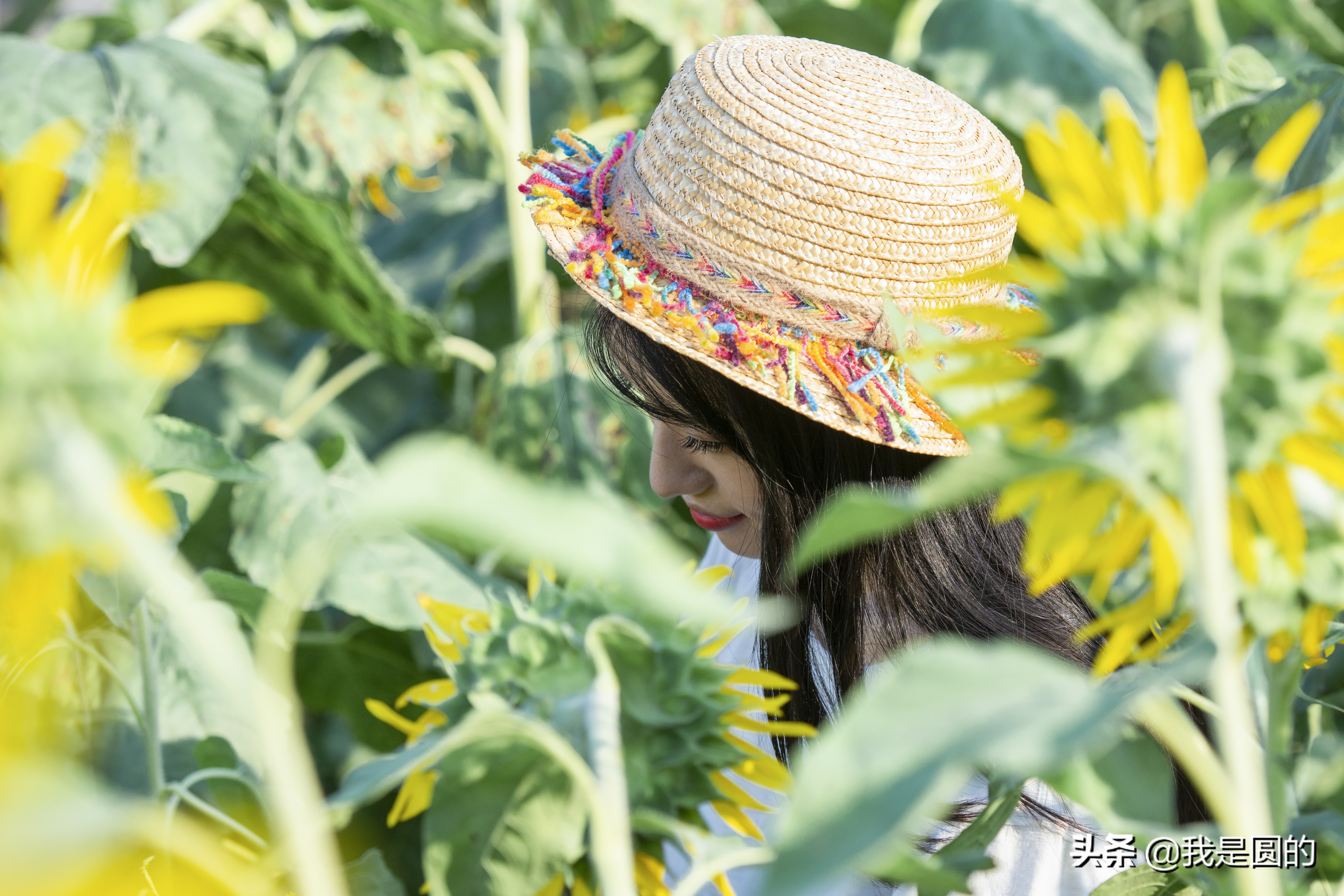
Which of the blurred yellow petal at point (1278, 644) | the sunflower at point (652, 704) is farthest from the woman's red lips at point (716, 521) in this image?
the blurred yellow petal at point (1278, 644)

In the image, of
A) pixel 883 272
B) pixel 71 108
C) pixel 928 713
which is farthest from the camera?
pixel 71 108

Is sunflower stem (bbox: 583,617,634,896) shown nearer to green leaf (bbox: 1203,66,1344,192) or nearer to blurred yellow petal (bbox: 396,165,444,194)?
green leaf (bbox: 1203,66,1344,192)

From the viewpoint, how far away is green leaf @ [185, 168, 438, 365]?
3.22 feet

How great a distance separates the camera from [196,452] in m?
0.55

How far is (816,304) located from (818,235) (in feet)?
0.12

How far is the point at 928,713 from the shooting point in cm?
20

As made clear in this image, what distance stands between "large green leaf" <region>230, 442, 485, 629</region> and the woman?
172 millimetres

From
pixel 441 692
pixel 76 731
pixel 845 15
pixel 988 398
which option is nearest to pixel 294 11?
pixel 845 15

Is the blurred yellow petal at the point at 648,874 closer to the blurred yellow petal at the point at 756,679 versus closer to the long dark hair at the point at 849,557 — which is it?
the blurred yellow petal at the point at 756,679

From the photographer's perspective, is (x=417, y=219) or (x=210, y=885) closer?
(x=210, y=885)

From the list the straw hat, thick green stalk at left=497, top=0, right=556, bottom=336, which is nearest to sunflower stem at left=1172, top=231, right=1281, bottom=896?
the straw hat

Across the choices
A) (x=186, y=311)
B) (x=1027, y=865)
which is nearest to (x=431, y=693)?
(x=186, y=311)

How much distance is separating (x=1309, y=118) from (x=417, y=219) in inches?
51.9

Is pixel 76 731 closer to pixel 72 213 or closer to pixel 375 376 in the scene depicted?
pixel 72 213
